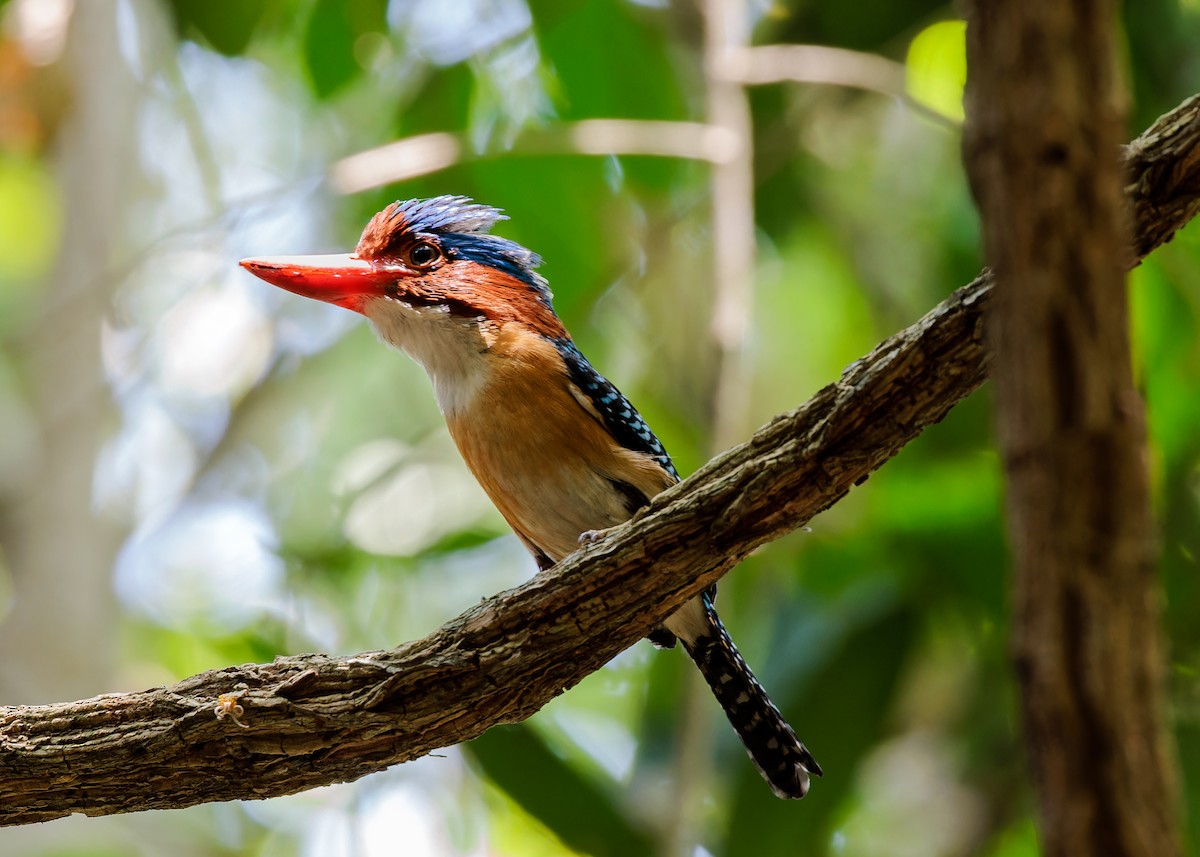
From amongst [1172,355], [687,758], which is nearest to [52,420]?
[687,758]

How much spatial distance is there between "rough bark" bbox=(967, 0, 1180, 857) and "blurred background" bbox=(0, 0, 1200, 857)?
323cm

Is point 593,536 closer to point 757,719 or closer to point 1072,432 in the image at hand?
point 757,719

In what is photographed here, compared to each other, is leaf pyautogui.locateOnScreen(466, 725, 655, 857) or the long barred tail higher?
leaf pyautogui.locateOnScreen(466, 725, 655, 857)

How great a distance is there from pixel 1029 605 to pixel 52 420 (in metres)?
6.19

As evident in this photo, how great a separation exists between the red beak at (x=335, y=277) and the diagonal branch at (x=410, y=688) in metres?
1.62

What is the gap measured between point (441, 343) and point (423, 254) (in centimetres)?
47

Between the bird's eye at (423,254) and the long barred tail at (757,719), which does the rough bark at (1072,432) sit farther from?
the bird's eye at (423,254)

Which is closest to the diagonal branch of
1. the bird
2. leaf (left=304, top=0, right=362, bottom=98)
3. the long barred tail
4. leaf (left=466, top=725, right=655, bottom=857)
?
the bird

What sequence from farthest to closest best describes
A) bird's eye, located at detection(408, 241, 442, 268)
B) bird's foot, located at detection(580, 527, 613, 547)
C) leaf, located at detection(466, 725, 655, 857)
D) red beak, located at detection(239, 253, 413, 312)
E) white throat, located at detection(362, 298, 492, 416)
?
leaf, located at detection(466, 725, 655, 857), bird's eye, located at detection(408, 241, 442, 268), red beak, located at detection(239, 253, 413, 312), white throat, located at detection(362, 298, 492, 416), bird's foot, located at detection(580, 527, 613, 547)

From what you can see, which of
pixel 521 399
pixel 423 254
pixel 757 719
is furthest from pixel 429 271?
pixel 757 719

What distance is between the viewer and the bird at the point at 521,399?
3.82 meters

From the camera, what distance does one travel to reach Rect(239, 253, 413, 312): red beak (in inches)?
163

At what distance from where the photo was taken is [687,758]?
4.40 m

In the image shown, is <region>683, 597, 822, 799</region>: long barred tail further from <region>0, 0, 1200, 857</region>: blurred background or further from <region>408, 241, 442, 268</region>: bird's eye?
<region>408, 241, 442, 268</region>: bird's eye
